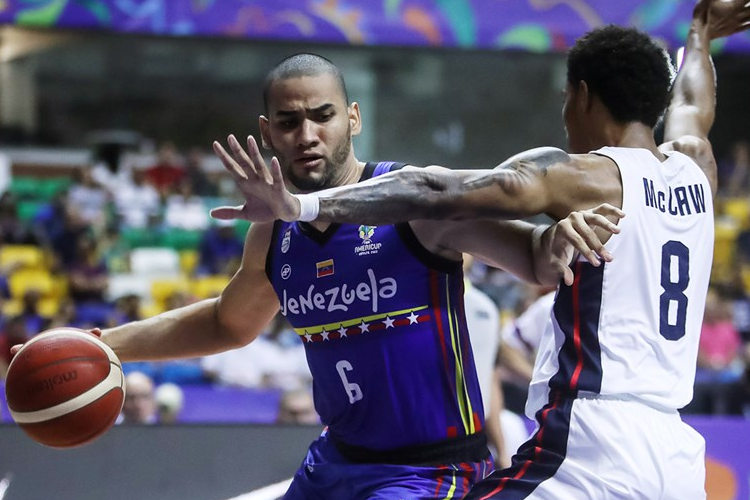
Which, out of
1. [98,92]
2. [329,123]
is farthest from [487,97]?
[329,123]

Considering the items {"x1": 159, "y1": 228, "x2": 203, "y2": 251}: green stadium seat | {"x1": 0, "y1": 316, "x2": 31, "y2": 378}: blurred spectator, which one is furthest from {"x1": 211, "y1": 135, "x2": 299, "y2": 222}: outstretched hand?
{"x1": 159, "y1": 228, "x2": 203, "y2": 251}: green stadium seat

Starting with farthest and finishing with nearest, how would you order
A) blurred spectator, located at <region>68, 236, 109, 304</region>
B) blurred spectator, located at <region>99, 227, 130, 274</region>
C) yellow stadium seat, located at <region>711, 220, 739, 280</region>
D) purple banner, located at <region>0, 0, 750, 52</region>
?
yellow stadium seat, located at <region>711, 220, 739, 280</region>, blurred spectator, located at <region>99, 227, 130, 274</region>, blurred spectator, located at <region>68, 236, 109, 304</region>, purple banner, located at <region>0, 0, 750, 52</region>

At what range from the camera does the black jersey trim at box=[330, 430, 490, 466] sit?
3055 millimetres

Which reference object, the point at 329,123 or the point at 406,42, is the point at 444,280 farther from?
the point at 406,42

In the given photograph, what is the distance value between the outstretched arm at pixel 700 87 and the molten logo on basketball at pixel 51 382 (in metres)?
2.05

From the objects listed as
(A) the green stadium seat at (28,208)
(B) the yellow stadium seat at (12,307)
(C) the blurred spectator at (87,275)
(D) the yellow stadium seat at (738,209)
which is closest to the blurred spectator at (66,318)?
(B) the yellow stadium seat at (12,307)

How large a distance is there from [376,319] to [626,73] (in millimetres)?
1041

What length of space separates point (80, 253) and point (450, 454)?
31.4 feet

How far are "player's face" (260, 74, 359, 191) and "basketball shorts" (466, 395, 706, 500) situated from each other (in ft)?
3.40

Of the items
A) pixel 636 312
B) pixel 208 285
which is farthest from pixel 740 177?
pixel 636 312

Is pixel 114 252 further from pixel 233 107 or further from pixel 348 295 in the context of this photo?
pixel 348 295

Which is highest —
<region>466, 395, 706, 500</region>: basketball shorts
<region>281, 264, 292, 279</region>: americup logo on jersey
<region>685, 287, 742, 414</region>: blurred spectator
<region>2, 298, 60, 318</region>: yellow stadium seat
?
<region>281, 264, 292, 279</region>: americup logo on jersey

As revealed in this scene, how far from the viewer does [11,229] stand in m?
12.6

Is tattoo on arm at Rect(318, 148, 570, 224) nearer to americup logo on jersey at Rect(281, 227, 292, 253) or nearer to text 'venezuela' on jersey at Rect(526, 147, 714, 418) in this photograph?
text 'venezuela' on jersey at Rect(526, 147, 714, 418)
